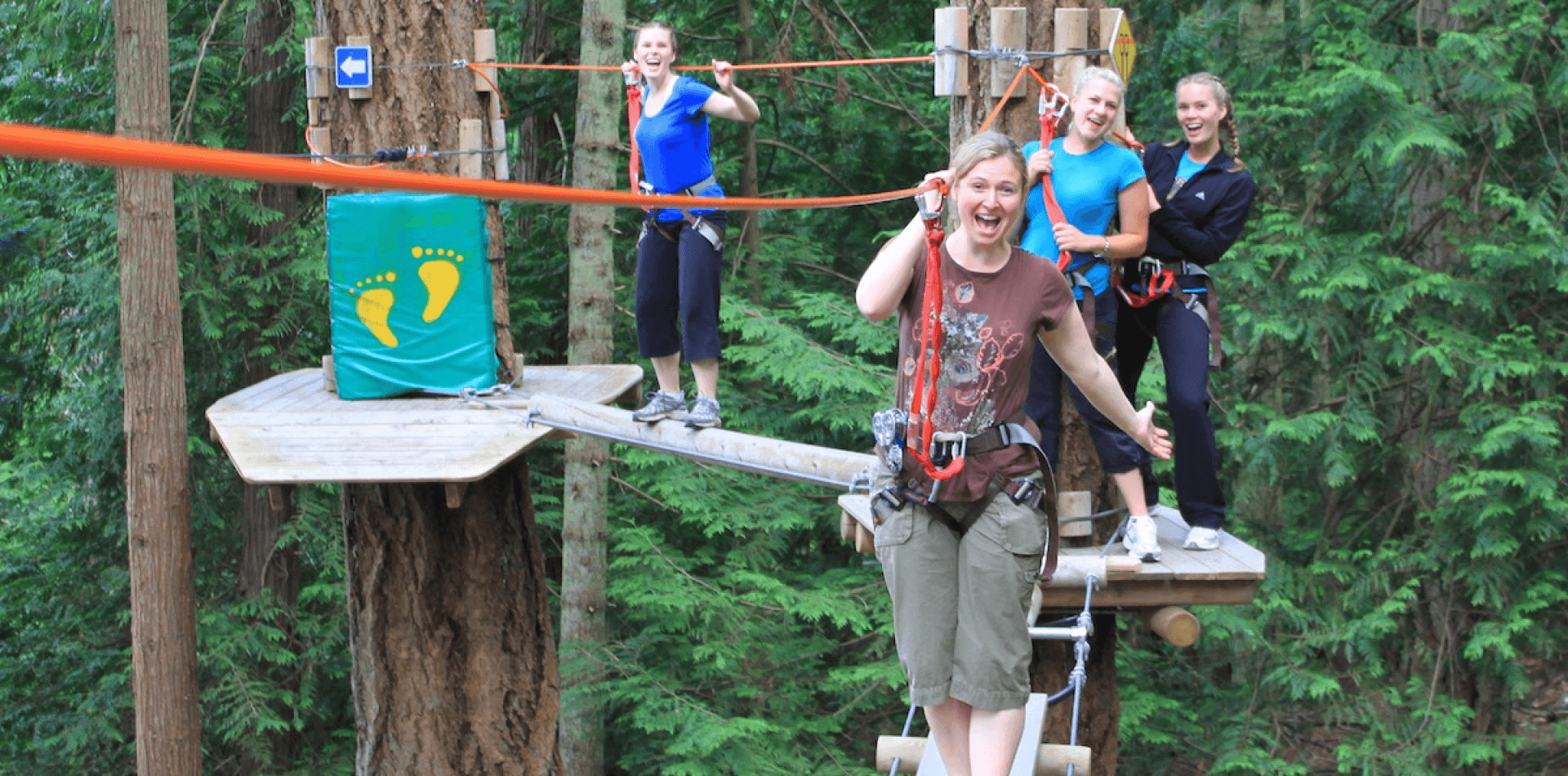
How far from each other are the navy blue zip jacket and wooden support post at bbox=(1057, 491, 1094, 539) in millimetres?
692

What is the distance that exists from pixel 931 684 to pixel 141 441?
5.36 m

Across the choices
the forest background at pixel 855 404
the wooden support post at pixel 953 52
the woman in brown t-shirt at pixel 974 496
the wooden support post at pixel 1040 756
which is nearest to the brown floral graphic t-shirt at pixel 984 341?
the woman in brown t-shirt at pixel 974 496

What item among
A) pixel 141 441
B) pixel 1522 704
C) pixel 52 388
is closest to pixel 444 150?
pixel 141 441

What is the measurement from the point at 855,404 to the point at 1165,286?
414 cm

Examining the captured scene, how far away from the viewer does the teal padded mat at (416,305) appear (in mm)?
4875

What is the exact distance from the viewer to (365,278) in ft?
Answer: 16.1

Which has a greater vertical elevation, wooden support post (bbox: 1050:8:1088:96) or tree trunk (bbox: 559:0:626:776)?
wooden support post (bbox: 1050:8:1088:96)

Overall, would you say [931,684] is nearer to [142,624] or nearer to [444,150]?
[444,150]

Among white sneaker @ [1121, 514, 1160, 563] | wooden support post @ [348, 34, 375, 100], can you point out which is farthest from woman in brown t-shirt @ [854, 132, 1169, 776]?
wooden support post @ [348, 34, 375, 100]

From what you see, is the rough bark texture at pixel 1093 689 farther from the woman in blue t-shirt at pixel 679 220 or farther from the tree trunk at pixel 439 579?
the tree trunk at pixel 439 579

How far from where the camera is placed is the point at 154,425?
6.94 metres

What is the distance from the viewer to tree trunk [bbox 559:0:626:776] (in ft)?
25.4

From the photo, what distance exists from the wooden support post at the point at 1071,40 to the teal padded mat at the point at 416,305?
1.98 metres

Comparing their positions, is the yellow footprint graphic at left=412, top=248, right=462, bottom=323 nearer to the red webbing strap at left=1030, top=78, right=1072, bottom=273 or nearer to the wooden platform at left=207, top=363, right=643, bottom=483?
the wooden platform at left=207, top=363, right=643, bottom=483
